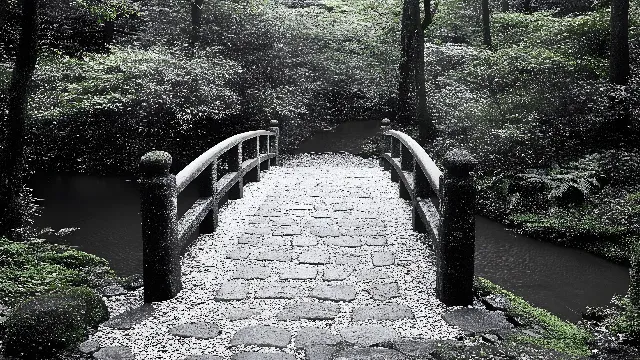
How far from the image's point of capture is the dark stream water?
725 centimetres

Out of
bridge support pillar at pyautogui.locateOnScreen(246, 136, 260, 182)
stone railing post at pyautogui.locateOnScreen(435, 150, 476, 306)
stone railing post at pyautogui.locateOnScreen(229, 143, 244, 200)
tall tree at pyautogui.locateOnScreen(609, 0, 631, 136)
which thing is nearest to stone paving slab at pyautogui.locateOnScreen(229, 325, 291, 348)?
stone railing post at pyautogui.locateOnScreen(435, 150, 476, 306)

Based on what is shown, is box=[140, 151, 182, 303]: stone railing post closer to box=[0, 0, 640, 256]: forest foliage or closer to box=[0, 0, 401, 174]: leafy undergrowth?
box=[0, 0, 640, 256]: forest foliage

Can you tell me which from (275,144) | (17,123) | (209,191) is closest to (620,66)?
(275,144)

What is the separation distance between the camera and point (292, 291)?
14.0 feet

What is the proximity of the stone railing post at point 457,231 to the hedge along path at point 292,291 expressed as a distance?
19cm

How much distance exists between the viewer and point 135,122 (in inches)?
560

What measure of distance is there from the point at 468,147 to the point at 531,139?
1492mm

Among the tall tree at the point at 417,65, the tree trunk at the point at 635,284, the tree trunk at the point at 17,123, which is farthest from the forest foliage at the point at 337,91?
the tree trunk at the point at 635,284

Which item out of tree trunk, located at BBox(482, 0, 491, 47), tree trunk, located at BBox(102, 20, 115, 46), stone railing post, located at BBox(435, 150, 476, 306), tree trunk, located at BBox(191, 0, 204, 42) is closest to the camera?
stone railing post, located at BBox(435, 150, 476, 306)

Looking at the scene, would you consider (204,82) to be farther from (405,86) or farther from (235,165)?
(235,165)

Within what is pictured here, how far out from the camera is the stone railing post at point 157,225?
402cm

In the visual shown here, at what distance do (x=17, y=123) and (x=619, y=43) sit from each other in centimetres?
1310

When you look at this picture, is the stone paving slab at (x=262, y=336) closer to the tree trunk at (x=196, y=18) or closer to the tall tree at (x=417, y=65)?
the tall tree at (x=417, y=65)

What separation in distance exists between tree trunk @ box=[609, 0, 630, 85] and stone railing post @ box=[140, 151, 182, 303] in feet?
41.2
